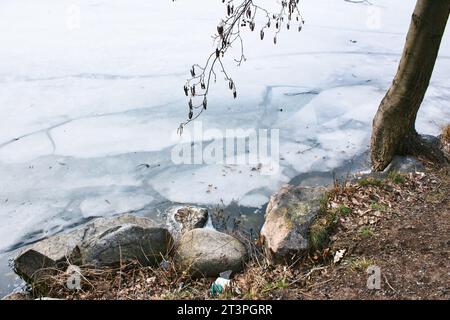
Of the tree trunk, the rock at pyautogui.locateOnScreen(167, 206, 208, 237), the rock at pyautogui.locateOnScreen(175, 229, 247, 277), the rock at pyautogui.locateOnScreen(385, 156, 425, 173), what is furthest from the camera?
the rock at pyautogui.locateOnScreen(385, 156, 425, 173)

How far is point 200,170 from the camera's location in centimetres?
506

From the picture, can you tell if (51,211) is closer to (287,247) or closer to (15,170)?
(15,170)

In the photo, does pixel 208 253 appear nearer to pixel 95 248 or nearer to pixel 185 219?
pixel 185 219

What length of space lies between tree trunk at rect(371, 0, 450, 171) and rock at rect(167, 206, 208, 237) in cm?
179

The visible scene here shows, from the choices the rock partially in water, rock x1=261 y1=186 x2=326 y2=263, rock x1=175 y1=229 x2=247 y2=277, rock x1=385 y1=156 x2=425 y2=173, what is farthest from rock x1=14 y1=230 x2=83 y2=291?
rock x1=385 y1=156 x2=425 y2=173

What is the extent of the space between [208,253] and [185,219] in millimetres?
630

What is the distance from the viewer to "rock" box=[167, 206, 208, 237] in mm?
4297

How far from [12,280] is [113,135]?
2.23 m

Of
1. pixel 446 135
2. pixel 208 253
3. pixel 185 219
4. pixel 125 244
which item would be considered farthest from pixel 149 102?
pixel 446 135

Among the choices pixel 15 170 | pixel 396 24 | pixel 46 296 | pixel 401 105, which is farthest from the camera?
pixel 396 24

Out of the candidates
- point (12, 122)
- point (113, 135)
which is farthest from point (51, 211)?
point (12, 122)

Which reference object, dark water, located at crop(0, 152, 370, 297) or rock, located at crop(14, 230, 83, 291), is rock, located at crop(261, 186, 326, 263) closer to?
dark water, located at crop(0, 152, 370, 297)

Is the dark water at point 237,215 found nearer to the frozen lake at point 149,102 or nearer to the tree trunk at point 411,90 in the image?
the frozen lake at point 149,102

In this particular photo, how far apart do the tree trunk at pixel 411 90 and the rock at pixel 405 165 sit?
63mm
